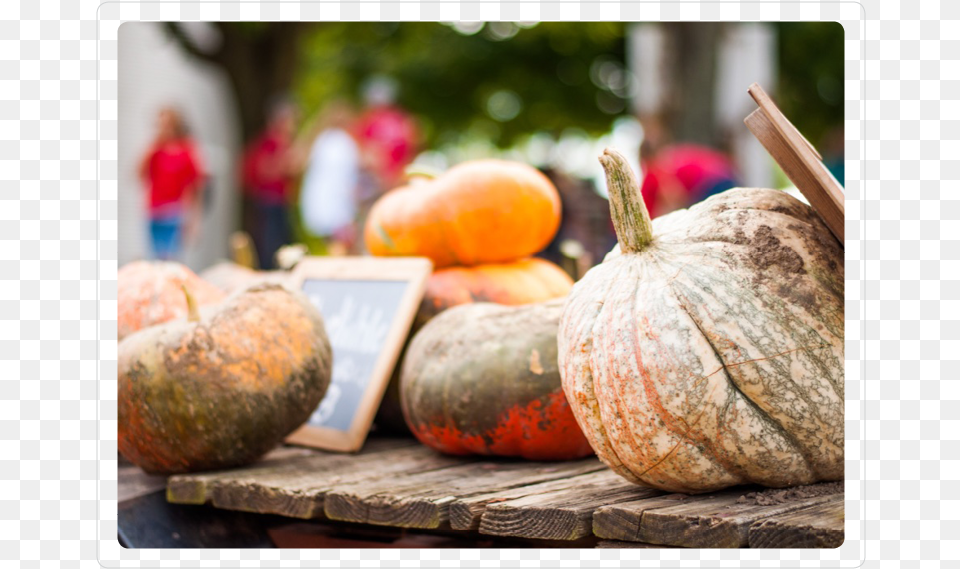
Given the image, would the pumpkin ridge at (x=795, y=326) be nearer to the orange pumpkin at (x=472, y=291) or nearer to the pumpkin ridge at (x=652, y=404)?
the pumpkin ridge at (x=652, y=404)

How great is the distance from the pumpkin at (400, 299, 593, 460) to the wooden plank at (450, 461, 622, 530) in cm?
20

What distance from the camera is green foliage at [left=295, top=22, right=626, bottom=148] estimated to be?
1767 centimetres

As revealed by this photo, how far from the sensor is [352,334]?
2.97m

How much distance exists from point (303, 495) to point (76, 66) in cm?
98

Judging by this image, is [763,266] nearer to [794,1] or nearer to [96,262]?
[794,1]

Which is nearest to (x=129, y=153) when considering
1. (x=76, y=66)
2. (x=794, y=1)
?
(x=76, y=66)

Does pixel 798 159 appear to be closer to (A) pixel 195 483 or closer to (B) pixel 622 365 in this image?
(B) pixel 622 365

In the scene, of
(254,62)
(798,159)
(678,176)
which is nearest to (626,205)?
(798,159)

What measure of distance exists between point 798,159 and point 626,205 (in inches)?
12.6

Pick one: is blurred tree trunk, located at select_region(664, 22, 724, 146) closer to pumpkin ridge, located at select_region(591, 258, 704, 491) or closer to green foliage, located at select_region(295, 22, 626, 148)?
pumpkin ridge, located at select_region(591, 258, 704, 491)

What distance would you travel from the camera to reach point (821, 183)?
1.76 meters

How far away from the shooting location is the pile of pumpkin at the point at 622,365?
175 centimetres

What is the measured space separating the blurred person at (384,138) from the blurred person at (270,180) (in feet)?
2.18

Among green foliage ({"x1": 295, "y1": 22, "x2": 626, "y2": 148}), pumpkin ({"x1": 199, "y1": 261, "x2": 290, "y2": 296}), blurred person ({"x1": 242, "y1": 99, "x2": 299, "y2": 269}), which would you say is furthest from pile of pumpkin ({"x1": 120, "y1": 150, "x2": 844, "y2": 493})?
green foliage ({"x1": 295, "y1": 22, "x2": 626, "y2": 148})
